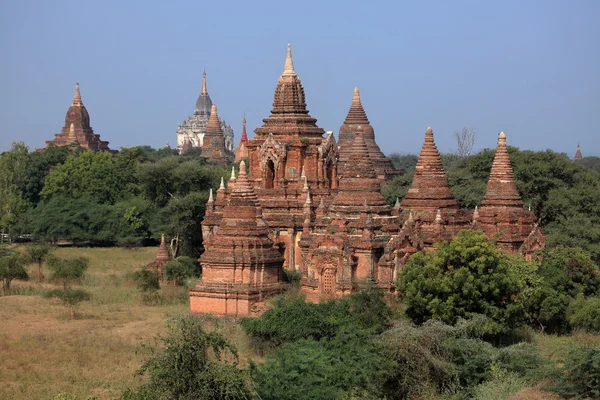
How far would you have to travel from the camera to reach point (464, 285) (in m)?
29.0

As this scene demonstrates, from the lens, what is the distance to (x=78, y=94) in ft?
338

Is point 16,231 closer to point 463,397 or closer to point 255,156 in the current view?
point 255,156

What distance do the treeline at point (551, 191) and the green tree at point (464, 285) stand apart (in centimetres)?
1227

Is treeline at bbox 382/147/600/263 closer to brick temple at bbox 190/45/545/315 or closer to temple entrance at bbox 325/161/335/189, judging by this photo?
brick temple at bbox 190/45/545/315

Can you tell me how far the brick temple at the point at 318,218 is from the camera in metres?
33.2

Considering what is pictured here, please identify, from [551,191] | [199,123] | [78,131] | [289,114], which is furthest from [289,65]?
[199,123]

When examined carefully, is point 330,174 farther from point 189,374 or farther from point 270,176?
point 189,374

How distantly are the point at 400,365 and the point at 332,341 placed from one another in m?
2.00

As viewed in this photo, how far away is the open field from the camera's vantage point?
2597 centimetres

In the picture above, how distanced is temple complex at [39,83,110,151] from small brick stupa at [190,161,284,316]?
65.4 metres

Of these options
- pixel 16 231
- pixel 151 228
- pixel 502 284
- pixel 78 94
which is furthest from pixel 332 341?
pixel 78 94

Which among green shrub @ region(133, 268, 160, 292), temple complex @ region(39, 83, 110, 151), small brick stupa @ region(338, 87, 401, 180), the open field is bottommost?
the open field

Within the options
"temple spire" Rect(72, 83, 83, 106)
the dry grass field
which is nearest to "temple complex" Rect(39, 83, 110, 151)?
"temple spire" Rect(72, 83, 83, 106)

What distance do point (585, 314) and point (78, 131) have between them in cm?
7485
